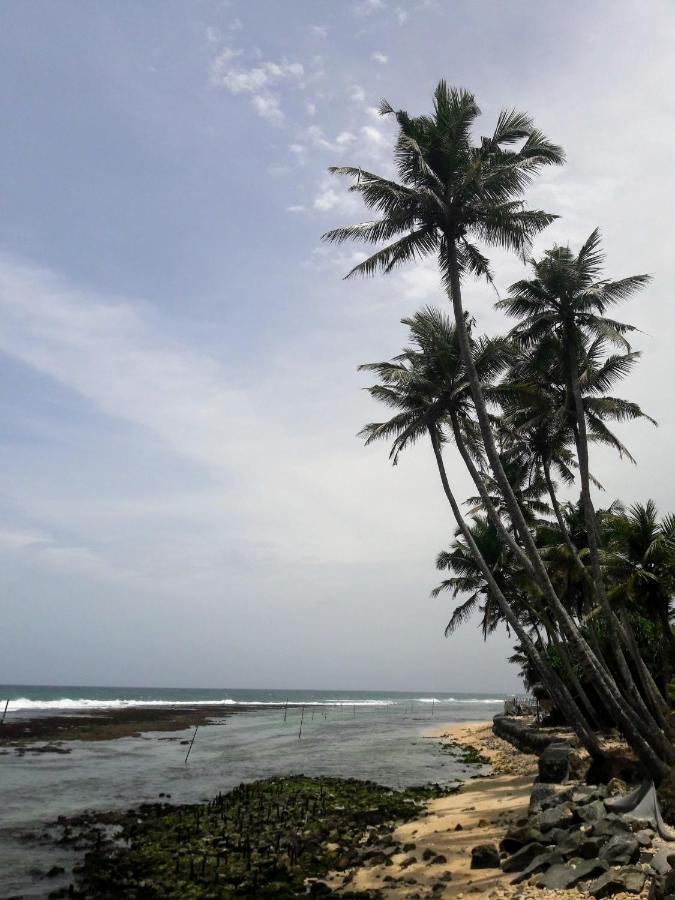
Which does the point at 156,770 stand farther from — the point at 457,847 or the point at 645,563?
the point at 645,563

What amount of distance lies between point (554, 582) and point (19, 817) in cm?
2324

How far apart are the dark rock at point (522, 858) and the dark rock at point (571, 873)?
1.10m

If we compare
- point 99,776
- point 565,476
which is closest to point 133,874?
point 99,776

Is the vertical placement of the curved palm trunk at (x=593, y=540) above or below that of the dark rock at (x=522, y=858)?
above

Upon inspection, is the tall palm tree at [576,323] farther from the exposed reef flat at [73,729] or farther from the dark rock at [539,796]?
the exposed reef flat at [73,729]

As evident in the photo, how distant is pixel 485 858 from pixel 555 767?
684 cm

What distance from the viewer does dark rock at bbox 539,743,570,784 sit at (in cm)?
1658

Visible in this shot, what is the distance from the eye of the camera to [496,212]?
1625 cm

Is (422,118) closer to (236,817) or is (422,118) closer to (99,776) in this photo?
(236,817)

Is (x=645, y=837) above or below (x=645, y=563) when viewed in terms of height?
below

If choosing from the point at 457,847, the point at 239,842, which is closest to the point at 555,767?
the point at 457,847

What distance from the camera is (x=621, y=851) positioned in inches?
362

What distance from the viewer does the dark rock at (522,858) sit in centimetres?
1030

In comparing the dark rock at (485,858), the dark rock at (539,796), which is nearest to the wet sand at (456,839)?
the dark rock at (485,858)
